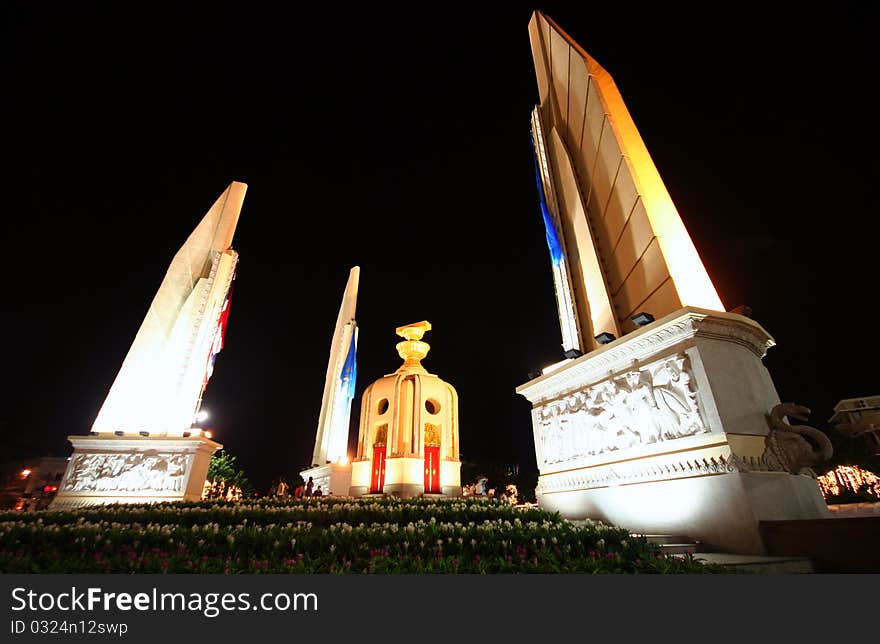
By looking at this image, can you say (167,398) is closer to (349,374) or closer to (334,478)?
(334,478)

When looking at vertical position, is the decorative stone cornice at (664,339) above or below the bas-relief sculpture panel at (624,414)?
above

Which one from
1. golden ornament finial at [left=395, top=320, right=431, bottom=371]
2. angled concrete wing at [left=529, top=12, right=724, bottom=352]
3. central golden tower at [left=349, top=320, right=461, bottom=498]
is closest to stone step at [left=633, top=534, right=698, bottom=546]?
angled concrete wing at [left=529, top=12, right=724, bottom=352]

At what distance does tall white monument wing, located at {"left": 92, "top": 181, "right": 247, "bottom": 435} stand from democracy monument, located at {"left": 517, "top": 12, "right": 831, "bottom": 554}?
1082 cm

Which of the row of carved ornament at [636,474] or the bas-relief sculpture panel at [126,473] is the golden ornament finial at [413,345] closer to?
the bas-relief sculpture panel at [126,473]

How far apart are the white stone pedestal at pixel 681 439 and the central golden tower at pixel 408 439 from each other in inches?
513

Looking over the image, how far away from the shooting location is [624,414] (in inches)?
241

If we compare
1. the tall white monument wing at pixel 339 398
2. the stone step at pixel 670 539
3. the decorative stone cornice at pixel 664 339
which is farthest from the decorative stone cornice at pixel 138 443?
the stone step at pixel 670 539

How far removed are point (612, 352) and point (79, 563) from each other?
721 centimetres

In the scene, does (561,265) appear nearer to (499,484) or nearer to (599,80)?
(599,80)

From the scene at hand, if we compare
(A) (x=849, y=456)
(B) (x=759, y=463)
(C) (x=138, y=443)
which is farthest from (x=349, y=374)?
(A) (x=849, y=456)

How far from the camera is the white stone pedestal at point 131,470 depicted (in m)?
9.99

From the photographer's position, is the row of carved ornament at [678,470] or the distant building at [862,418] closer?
the row of carved ornament at [678,470]

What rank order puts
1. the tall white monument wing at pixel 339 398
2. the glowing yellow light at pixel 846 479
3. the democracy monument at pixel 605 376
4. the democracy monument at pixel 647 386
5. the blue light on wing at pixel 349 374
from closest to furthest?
the democracy monument at pixel 647 386, the democracy monument at pixel 605 376, the tall white monument wing at pixel 339 398, the glowing yellow light at pixel 846 479, the blue light on wing at pixel 349 374

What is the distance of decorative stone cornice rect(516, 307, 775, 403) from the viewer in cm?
551
